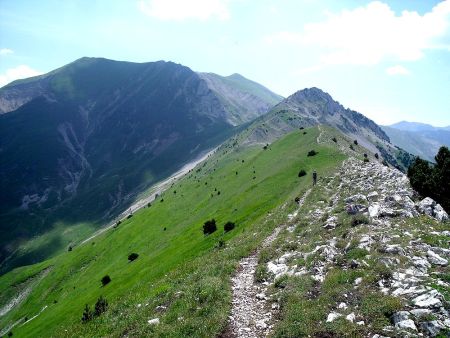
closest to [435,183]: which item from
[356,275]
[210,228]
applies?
[356,275]

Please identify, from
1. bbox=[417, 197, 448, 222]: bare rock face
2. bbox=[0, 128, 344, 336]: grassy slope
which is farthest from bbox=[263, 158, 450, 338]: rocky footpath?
bbox=[0, 128, 344, 336]: grassy slope

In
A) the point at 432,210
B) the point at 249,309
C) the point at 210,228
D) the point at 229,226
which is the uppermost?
the point at 432,210

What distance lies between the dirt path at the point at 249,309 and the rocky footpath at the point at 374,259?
34.0 inches

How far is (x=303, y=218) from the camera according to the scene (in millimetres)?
34312

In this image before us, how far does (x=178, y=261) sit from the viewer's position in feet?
153

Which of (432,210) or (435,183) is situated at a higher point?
(435,183)

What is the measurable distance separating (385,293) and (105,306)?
24.5 m

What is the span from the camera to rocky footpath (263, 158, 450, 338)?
1518 cm

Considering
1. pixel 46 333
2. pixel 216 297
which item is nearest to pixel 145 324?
pixel 216 297

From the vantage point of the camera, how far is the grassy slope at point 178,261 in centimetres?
2305

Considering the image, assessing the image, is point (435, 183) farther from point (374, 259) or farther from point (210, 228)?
point (210, 228)

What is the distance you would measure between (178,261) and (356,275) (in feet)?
103

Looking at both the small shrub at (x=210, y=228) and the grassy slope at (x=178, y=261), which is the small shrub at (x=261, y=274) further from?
the small shrub at (x=210, y=228)

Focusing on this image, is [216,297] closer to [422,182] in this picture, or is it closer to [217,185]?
[422,182]
